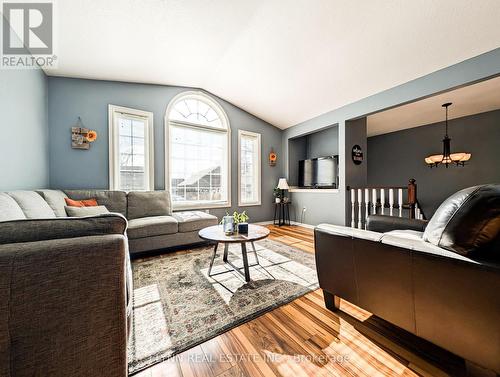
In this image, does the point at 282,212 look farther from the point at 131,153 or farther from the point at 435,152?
the point at 435,152

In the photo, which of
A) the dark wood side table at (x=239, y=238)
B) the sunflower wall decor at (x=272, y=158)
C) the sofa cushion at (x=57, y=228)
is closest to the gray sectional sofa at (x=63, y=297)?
the sofa cushion at (x=57, y=228)

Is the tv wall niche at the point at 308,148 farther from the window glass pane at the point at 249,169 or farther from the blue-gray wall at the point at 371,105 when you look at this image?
the window glass pane at the point at 249,169

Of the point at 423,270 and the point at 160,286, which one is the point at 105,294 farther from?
the point at 423,270

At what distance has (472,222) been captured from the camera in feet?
2.98

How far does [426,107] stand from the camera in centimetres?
380

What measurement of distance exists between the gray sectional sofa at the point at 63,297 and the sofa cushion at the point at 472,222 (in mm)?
1498

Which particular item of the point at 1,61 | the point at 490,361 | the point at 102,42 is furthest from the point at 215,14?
the point at 490,361

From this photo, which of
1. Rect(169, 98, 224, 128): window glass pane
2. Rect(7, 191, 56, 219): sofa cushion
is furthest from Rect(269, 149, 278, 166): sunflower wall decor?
Rect(7, 191, 56, 219): sofa cushion

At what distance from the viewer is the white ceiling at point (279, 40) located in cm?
203

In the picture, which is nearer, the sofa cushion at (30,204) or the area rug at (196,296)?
the area rug at (196,296)

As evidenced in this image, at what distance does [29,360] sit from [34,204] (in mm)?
1733

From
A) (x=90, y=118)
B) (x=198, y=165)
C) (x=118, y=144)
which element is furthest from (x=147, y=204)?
(x=90, y=118)

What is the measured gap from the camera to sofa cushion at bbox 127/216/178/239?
2584 mm

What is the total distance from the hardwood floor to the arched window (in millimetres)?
2911
